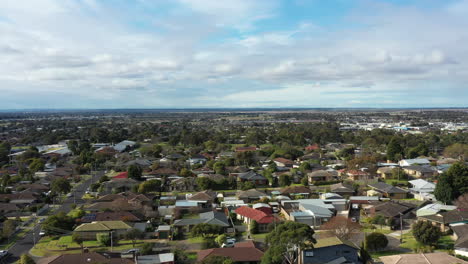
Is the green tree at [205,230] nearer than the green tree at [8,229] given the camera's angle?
Yes

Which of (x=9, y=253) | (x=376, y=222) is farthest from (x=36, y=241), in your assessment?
(x=376, y=222)

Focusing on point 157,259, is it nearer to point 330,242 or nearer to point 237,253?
point 237,253

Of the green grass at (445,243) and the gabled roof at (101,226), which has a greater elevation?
the gabled roof at (101,226)

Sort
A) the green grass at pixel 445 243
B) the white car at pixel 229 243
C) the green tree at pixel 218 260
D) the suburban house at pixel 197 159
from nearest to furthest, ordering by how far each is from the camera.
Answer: the green tree at pixel 218 260, the green grass at pixel 445 243, the white car at pixel 229 243, the suburban house at pixel 197 159

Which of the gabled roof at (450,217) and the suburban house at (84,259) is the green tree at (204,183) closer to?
the suburban house at (84,259)

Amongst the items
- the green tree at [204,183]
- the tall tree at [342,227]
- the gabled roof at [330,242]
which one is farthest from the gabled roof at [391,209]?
the green tree at [204,183]

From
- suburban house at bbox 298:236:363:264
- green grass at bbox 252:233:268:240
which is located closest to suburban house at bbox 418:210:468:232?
suburban house at bbox 298:236:363:264

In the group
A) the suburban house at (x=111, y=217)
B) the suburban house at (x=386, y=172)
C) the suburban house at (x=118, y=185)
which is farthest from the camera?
the suburban house at (x=386, y=172)

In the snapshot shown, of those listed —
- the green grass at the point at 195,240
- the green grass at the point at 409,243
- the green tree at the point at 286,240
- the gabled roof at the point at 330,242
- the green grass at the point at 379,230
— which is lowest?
the green grass at the point at 195,240
